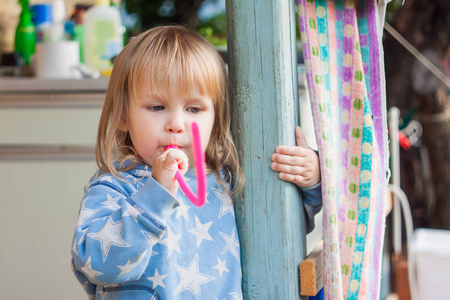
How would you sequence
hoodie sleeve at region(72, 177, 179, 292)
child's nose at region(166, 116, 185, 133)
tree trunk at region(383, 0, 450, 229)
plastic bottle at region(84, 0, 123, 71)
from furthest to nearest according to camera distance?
tree trunk at region(383, 0, 450, 229)
plastic bottle at region(84, 0, 123, 71)
child's nose at region(166, 116, 185, 133)
hoodie sleeve at region(72, 177, 179, 292)

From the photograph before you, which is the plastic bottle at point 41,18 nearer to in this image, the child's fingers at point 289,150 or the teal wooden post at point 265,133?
the teal wooden post at point 265,133

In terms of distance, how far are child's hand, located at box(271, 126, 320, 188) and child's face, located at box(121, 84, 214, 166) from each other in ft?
0.51

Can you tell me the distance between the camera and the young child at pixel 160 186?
0.95 m

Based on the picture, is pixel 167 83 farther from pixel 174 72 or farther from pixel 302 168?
pixel 302 168

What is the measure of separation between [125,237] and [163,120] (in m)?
0.23

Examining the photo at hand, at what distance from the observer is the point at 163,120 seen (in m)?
1.06

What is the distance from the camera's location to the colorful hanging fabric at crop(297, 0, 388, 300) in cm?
114

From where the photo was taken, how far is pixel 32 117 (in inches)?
77.8

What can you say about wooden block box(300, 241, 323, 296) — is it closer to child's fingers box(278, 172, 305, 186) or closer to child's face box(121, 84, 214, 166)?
child's fingers box(278, 172, 305, 186)

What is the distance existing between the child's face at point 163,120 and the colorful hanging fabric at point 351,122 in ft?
0.76

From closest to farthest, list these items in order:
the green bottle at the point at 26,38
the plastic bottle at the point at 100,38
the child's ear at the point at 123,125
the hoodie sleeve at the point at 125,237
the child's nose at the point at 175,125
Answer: the hoodie sleeve at the point at 125,237 → the child's nose at the point at 175,125 → the child's ear at the point at 123,125 → the plastic bottle at the point at 100,38 → the green bottle at the point at 26,38

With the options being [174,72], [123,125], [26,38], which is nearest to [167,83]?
[174,72]

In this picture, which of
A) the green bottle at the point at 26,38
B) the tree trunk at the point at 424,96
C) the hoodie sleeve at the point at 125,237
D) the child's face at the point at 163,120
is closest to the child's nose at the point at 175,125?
the child's face at the point at 163,120

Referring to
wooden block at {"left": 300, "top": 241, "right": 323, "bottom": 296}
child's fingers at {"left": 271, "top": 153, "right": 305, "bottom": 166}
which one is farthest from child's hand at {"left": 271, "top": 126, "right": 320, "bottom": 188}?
wooden block at {"left": 300, "top": 241, "right": 323, "bottom": 296}
